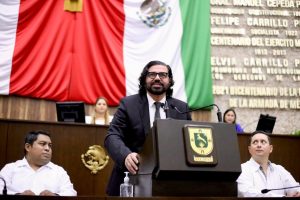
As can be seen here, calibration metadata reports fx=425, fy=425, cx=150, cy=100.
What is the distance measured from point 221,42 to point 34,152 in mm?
4794

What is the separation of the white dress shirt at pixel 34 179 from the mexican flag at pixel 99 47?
9.11ft

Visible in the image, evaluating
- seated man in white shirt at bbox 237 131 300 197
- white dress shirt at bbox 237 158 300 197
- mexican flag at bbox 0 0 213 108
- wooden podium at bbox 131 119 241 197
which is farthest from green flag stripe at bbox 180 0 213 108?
wooden podium at bbox 131 119 241 197

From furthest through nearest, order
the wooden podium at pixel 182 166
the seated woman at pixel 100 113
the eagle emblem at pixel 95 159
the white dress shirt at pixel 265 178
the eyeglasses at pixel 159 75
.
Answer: the seated woman at pixel 100 113
the eagle emblem at pixel 95 159
the white dress shirt at pixel 265 178
the eyeglasses at pixel 159 75
the wooden podium at pixel 182 166

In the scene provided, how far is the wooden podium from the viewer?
5.48 feet

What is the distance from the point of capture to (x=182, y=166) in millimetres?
1677

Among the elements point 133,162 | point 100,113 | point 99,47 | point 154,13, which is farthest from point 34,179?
point 154,13

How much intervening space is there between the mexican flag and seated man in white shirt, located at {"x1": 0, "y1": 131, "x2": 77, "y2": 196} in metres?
2.70

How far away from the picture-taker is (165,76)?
2500 millimetres

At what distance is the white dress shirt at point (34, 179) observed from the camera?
3.47 m

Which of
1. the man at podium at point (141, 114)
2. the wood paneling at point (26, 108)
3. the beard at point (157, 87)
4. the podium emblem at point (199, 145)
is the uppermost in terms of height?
the wood paneling at point (26, 108)

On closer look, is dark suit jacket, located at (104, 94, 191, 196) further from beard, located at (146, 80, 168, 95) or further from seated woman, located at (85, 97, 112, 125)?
seated woman, located at (85, 97, 112, 125)

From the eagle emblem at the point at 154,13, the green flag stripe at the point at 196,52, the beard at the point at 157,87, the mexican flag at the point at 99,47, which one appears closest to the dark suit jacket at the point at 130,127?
the beard at the point at 157,87

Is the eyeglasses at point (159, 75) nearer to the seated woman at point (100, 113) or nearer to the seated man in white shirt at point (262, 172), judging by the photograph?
the seated man in white shirt at point (262, 172)

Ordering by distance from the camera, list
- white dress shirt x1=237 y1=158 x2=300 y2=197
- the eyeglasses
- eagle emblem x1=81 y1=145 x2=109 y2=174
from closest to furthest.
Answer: the eyeglasses
white dress shirt x1=237 y1=158 x2=300 y2=197
eagle emblem x1=81 y1=145 x2=109 y2=174
